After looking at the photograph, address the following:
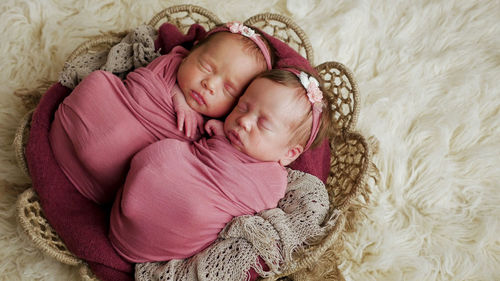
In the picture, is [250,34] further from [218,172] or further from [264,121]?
[218,172]

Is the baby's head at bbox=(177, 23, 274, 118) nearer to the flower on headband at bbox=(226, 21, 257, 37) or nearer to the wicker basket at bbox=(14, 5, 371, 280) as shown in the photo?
the flower on headband at bbox=(226, 21, 257, 37)

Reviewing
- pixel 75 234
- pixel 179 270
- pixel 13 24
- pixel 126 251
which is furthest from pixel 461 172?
pixel 13 24

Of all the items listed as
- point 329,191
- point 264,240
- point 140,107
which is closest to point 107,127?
point 140,107

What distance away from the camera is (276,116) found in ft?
4.56

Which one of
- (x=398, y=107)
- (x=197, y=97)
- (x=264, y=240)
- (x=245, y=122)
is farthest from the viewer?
(x=398, y=107)

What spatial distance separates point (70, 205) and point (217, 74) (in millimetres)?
615

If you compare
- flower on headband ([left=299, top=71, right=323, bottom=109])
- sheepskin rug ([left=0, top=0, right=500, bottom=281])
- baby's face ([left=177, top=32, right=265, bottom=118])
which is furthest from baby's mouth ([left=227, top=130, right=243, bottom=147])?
sheepskin rug ([left=0, top=0, right=500, bottom=281])

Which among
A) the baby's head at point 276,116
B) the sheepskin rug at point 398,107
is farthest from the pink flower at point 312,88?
the sheepskin rug at point 398,107

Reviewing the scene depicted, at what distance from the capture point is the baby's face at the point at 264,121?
1.39m

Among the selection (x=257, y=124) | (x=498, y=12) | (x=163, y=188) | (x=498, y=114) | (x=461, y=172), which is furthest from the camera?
(x=498, y=12)

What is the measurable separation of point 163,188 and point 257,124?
34 cm

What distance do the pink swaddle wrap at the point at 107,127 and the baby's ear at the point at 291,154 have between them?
0.30 metres

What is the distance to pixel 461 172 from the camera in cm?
183

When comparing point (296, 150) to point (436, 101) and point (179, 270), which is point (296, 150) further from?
point (436, 101)
